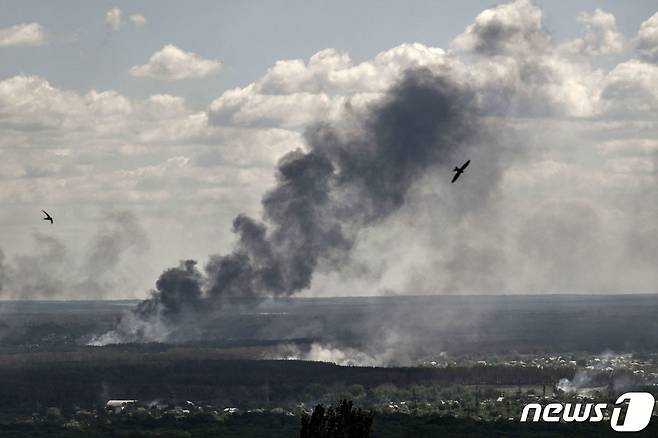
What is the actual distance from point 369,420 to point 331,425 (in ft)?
21.3

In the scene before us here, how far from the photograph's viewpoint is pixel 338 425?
17225cm

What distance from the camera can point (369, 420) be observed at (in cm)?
16788

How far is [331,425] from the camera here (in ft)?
566

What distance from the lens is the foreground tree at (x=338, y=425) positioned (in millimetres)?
167125

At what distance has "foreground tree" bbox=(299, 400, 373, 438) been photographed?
167 m
